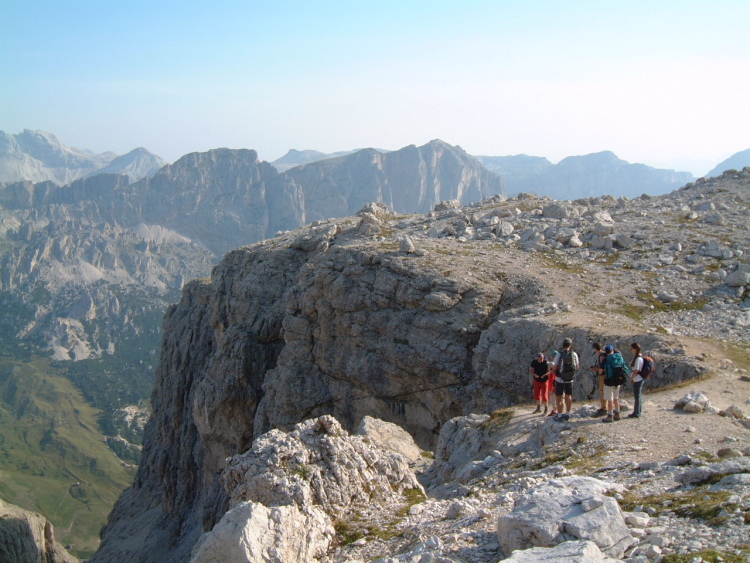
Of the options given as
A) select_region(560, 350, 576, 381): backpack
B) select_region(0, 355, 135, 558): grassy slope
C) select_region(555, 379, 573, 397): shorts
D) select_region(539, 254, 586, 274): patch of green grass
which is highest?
select_region(539, 254, 586, 274): patch of green grass

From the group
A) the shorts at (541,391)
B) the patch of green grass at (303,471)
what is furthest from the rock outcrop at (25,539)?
the shorts at (541,391)

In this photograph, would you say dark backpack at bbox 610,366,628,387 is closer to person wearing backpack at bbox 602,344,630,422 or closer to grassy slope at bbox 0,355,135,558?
person wearing backpack at bbox 602,344,630,422

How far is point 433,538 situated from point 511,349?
18.9 meters

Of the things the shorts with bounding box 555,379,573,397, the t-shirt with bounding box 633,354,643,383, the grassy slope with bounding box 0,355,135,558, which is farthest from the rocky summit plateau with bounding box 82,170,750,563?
the grassy slope with bounding box 0,355,135,558

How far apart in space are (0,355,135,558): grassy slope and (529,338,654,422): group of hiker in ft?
398

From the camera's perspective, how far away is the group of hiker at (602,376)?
18.7 meters

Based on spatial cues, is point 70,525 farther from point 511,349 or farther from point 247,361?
point 511,349

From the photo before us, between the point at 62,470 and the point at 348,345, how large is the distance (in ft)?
506

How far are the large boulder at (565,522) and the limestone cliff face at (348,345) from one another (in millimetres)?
14287

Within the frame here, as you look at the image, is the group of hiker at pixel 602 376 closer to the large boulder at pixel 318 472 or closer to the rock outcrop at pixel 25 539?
the large boulder at pixel 318 472

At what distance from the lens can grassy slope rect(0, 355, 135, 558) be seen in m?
132

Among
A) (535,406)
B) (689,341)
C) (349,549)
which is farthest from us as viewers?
(689,341)

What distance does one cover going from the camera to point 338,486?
16.1m

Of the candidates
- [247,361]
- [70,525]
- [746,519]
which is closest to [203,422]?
[247,361]
